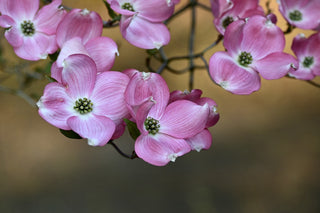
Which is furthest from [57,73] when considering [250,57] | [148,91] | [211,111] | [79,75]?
[250,57]

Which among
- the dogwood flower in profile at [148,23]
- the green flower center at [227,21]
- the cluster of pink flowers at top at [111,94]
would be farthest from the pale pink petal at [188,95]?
the green flower center at [227,21]

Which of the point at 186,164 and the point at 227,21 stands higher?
the point at 227,21

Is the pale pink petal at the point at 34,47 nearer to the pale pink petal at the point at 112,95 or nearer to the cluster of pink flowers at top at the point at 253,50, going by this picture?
the pale pink petal at the point at 112,95

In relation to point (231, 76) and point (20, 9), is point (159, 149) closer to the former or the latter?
point (231, 76)

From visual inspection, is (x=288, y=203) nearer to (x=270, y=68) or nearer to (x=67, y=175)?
(x=67, y=175)

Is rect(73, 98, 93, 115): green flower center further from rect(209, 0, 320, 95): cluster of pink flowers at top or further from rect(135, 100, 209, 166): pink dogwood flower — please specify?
rect(209, 0, 320, 95): cluster of pink flowers at top

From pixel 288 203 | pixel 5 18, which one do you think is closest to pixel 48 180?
pixel 288 203
